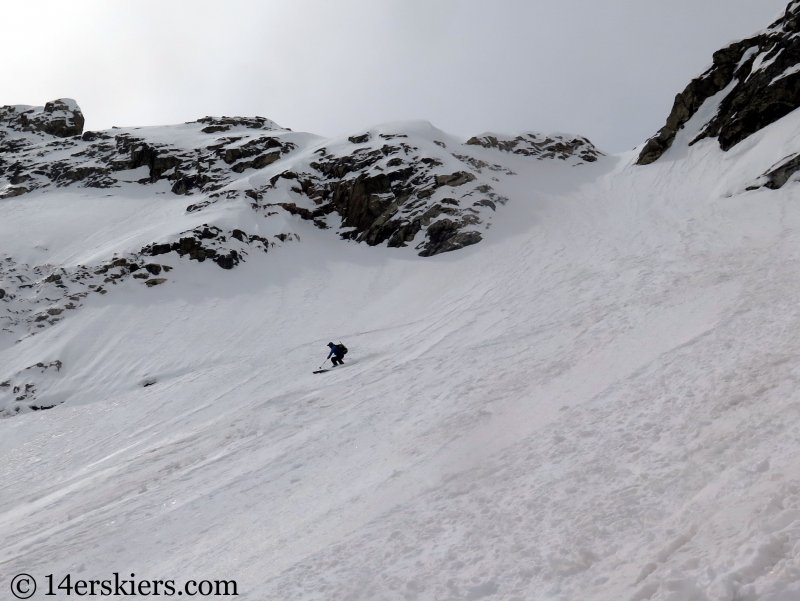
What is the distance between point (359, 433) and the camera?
10273mm

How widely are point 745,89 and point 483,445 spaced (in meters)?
33.3

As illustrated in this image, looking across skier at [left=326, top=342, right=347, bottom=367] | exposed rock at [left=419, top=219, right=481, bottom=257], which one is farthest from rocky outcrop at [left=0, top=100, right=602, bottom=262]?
skier at [left=326, top=342, right=347, bottom=367]

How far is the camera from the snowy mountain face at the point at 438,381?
561cm

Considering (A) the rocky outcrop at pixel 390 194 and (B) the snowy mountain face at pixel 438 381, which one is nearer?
(B) the snowy mountain face at pixel 438 381

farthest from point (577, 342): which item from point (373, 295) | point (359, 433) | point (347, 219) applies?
point (347, 219)

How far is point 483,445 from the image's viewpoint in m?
8.25

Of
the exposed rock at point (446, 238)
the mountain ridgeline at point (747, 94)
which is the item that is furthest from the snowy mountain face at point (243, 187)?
the mountain ridgeline at point (747, 94)

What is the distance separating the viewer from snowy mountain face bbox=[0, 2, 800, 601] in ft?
18.4

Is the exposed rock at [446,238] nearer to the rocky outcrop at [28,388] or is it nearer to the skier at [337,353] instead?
the skier at [337,353]

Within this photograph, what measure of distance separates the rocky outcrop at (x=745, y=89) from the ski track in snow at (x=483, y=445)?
29.3 ft

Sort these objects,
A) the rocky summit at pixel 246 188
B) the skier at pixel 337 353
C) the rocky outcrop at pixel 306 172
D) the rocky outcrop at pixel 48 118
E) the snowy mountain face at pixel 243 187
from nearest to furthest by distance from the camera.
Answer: the skier at pixel 337 353 → the snowy mountain face at pixel 243 187 → the rocky summit at pixel 246 188 → the rocky outcrop at pixel 306 172 → the rocky outcrop at pixel 48 118

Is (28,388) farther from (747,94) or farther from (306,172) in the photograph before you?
(747,94)

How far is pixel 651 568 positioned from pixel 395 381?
8754 mm

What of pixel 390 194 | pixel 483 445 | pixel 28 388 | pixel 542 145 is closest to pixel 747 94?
pixel 542 145
